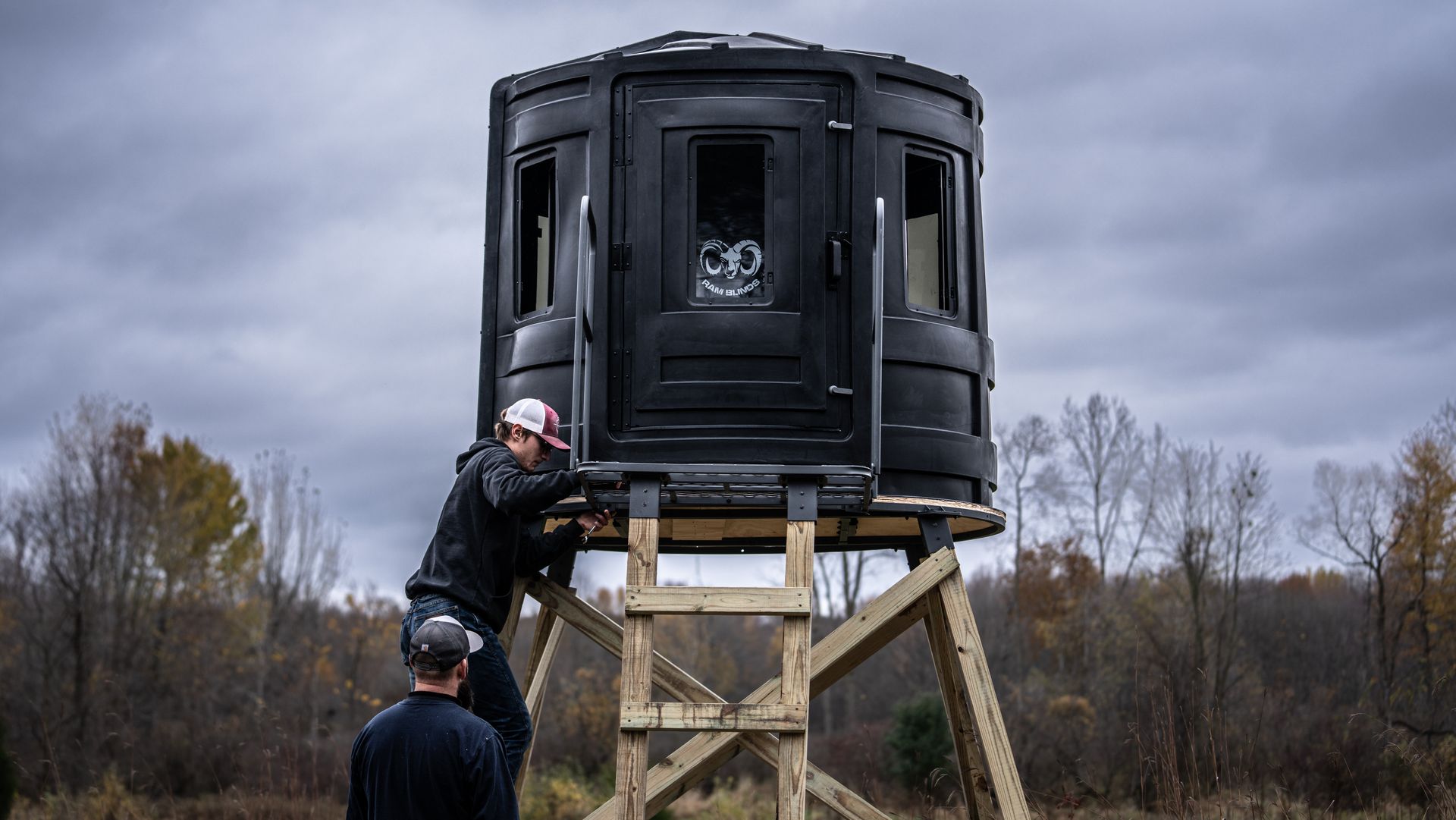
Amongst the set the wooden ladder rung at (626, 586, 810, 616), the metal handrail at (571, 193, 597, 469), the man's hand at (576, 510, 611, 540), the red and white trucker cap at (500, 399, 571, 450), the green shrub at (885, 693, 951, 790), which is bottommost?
the green shrub at (885, 693, 951, 790)

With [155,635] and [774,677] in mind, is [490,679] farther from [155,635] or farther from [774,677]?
[155,635]

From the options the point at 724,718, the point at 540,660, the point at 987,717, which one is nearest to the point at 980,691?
the point at 987,717

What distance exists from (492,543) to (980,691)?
258 centimetres

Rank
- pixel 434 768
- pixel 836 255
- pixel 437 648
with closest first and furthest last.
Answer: pixel 434 768, pixel 437 648, pixel 836 255

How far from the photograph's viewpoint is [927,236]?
26.8ft

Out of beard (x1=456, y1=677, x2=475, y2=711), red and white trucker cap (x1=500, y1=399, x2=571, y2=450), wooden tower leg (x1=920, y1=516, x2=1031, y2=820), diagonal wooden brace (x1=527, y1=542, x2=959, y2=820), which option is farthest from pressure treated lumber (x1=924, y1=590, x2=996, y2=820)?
beard (x1=456, y1=677, x2=475, y2=711)

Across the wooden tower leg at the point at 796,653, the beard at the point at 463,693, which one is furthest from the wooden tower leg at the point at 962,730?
the beard at the point at 463,693

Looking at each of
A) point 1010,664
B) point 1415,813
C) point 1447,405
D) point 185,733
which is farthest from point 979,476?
point 1010,664

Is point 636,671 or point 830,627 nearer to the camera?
point 636,671

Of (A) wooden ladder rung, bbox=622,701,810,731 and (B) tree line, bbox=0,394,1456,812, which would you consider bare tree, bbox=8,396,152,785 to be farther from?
(A) wooden ladder rung, bbox=622,701,810,731

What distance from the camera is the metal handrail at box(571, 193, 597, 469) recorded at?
7.00 meters

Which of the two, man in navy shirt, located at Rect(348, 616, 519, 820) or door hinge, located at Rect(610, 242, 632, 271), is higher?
door hinge, located at Rect(610, 242, 632, 271)

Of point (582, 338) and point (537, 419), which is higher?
point (582, 338)

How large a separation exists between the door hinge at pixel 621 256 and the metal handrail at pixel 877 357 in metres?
1.27
